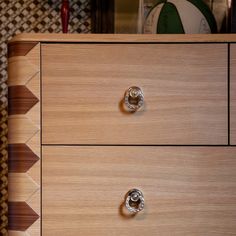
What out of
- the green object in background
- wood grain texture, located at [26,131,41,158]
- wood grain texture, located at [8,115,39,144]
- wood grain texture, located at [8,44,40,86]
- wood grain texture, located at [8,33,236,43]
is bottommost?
wood grain texture, located at [26,131,41,158]

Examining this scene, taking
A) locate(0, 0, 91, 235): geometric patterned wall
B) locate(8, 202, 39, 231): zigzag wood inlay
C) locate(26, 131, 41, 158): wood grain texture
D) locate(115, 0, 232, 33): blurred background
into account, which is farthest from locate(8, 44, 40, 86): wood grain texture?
locate(0, 0, 91, 235): geometric patterned wall

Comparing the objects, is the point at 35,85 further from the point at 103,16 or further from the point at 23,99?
the point at 103,16

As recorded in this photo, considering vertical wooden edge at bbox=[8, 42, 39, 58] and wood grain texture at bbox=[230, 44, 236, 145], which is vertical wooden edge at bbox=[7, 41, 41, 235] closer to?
vertical wooden edge at bbox=[8, 42, 39, 58]

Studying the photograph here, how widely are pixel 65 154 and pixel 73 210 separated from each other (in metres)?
0.12

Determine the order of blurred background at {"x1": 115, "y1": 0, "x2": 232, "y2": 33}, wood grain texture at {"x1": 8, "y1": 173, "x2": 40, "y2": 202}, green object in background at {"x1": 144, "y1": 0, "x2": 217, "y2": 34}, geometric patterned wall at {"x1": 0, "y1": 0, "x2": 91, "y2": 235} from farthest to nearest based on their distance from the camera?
geometric patterned wall at {"x1": 0, "y1": 0, "x2": 91, "y2": 235} < blurred background at {"x1": 115, "y1": 0, "x2": 232, "y2": 33} < green object in background at {"x1": 144, "y1": 0, "x2": 217, "y2": 34} < wood grain texture at {"x1": 8, "y1": 173, "x2": 40, "y2": 202}

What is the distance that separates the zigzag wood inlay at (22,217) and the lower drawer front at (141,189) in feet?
0.09

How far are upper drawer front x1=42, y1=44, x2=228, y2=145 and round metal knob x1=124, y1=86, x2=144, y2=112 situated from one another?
1 centimetres

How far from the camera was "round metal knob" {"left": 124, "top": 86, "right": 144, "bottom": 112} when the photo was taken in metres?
0.83

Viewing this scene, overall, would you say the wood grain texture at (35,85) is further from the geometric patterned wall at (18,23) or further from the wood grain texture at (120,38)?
the geometric patterned wall at (18,23)

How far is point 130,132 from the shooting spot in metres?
0.84

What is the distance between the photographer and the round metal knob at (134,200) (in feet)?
2.72

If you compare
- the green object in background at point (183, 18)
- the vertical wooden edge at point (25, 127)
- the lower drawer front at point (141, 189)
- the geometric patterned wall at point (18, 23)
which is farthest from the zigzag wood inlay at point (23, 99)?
the geometric patterned wall at point (18, 23)

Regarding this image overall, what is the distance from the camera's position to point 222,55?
2.75 feet

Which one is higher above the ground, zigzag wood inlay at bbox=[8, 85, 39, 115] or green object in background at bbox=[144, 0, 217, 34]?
green object in background at bbox=[144, 0, 217, 34]
